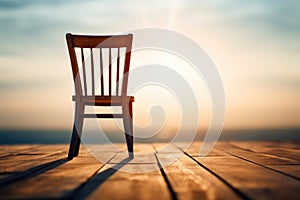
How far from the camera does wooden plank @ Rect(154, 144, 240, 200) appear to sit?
149cm

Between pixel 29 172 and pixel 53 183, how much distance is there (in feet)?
1.31

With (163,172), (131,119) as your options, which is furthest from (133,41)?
(163,172)

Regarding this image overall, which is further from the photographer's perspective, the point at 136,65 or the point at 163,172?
the point at 136,65

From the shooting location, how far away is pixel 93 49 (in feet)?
9.17

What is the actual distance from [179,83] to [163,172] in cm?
148

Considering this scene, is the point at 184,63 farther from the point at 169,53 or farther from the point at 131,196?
the point at 131,196

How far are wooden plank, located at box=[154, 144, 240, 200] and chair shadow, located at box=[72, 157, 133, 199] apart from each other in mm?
289

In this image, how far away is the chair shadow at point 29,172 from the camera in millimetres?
1822

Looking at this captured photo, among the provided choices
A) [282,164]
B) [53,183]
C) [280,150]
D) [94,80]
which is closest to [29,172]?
[53,183]

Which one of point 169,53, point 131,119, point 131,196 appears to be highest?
point 169,53

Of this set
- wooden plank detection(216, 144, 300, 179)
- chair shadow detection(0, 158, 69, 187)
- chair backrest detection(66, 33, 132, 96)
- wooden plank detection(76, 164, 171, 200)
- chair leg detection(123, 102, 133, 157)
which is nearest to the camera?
wooden plank detection(76, 164, 171, 200)

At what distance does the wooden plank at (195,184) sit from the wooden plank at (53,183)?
1.33 ft

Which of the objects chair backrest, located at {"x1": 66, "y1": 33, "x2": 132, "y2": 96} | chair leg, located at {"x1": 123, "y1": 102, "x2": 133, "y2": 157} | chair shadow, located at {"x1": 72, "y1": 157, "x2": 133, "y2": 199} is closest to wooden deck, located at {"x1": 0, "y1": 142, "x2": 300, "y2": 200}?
chair shadow, located at {"x1": 72, "y1": 157, "x2": 133, "y2": 199}

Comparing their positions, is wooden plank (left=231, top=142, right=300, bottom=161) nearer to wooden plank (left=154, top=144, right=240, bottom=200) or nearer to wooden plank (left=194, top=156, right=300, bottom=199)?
wooden plank (left=194, top=156, right=300, bottom=199)
